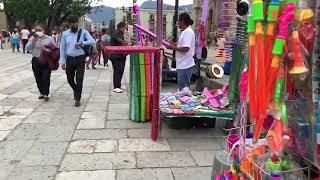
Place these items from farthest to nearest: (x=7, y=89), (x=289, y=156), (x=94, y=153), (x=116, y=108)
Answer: (x=7, y=89), (x=116, y=108), (x=94, y=153), (x=289, y=156)

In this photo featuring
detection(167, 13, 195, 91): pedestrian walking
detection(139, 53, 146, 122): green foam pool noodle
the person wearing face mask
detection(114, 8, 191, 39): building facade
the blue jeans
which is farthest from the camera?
detection(114, 8, 191, 39): building facade

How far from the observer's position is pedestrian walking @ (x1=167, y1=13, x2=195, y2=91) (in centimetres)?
680

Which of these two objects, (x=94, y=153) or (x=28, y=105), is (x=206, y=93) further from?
(x=28, y=105)

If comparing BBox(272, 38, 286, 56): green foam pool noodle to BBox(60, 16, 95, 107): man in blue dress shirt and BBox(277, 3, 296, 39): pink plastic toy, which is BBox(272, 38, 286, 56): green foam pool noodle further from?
BBox(60, 16, 95, 107): man in blue dress shirt

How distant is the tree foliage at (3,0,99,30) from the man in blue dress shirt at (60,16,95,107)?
39387mm

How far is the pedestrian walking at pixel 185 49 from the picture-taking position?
680 cm

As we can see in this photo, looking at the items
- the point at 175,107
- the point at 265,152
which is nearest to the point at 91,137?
the point at 175,107

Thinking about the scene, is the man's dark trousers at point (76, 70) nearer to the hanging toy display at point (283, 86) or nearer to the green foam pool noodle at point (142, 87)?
the green foam pool noodle at point (142, 87)

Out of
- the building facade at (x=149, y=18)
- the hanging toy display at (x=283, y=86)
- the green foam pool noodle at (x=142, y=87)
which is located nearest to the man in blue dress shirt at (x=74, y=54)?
the building facade at (x=149, y=18)

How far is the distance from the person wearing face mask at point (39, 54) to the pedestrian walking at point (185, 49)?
289cm

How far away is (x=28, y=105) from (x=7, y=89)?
2535 mm

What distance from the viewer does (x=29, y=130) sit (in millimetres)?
6309

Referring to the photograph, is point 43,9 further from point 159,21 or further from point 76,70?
point 159,21

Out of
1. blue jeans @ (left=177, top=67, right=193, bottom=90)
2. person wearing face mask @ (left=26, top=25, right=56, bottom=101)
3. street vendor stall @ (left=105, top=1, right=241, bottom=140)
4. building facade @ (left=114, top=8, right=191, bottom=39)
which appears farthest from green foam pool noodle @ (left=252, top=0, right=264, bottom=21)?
person wearing face mask @ (left=26, top=25, right=56, bottom=101)
